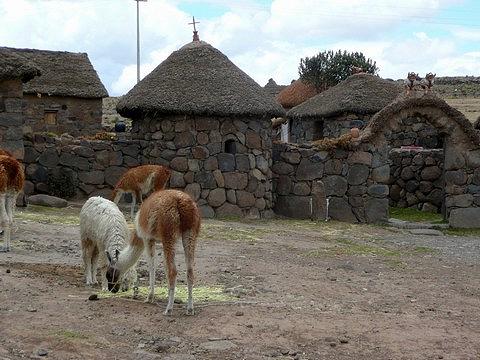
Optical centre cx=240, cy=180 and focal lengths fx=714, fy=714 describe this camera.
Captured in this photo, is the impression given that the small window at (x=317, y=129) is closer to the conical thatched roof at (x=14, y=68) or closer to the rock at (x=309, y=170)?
the rock at (x=309, y=170)

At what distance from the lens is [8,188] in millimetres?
10820

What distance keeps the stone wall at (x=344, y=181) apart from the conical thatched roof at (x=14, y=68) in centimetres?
678

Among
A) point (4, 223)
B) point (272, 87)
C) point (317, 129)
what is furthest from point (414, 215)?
point (272, 87)

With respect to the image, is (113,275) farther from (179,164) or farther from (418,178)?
(418,178)

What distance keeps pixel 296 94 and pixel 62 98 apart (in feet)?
34.7

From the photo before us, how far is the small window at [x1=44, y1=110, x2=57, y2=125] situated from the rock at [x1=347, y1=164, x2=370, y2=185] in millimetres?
16270

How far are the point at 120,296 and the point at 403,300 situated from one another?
3.51 m

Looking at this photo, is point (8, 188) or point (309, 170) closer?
point (8, 188)

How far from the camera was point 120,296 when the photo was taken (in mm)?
8180

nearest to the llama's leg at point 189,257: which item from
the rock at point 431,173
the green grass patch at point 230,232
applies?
the green grass patch at point 230,232

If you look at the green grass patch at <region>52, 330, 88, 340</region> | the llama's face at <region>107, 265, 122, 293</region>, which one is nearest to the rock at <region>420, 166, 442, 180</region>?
the llama's face at <region>107, 265, 122, 293</region>

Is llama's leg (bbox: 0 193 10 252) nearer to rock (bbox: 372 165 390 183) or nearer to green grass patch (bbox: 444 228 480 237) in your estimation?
rock (bbox: 372 165 390 183)

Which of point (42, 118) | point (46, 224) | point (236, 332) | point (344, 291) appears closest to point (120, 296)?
point (236, 332)

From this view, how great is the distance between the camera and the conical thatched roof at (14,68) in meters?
15.8
